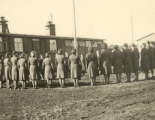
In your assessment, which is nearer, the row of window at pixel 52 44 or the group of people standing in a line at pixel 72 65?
the group of people standing in a line at pixel 72 65

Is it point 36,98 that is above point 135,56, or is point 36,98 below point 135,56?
below

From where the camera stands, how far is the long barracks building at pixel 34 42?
72.3 feet

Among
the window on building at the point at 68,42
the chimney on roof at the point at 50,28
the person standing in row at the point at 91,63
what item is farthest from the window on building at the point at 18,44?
the person standing in row at the point at 91,63

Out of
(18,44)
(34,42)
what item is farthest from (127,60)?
(34,42)

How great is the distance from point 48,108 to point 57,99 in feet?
4.22

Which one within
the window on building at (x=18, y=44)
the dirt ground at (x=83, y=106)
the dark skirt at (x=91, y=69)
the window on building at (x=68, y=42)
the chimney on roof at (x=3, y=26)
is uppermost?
the chimney on roof at (x=3, y=26)

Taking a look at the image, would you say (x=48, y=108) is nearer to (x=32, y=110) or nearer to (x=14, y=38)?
(x=32, y=110)

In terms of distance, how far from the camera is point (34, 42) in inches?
960

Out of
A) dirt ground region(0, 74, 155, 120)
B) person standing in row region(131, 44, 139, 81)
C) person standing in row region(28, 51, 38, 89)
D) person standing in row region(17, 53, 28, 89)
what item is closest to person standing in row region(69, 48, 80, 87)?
person standing in row region(28, 51, 38, 89)

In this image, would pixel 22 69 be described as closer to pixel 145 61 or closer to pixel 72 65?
pixel 72 65

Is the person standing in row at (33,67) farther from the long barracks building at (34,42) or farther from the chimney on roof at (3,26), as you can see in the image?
the chimney on roof at (3,26)

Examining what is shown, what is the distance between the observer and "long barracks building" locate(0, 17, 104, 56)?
72.3 ft

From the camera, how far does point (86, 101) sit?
7.92m

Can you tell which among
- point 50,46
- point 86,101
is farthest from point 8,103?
point 50,46
